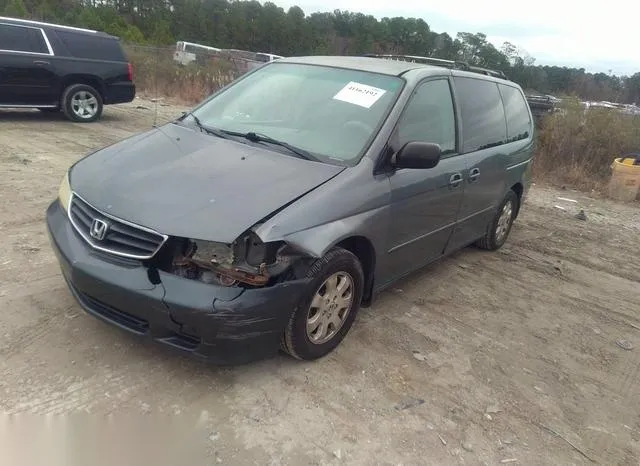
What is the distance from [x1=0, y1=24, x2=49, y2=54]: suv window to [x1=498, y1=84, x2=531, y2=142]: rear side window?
8203 millimetres

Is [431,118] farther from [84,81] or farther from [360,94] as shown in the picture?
[84,81]

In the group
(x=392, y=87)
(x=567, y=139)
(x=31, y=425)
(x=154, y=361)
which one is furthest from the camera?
(x=567, y=139)

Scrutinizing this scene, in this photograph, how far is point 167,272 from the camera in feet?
8.85

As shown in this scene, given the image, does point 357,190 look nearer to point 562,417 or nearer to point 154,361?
point 154,361

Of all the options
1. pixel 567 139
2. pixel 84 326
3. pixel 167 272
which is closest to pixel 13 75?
pixel 84 326

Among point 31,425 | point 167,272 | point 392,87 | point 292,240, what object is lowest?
point 31,425

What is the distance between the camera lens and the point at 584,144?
35.1 feet

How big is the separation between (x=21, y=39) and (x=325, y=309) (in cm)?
904

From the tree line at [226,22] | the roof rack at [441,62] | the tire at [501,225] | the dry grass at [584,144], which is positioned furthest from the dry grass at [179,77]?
the tree line at [226,22]

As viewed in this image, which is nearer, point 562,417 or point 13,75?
point 562,417

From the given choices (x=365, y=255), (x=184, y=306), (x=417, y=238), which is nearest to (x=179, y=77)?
(x=417, y=238)

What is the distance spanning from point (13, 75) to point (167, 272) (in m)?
8.48

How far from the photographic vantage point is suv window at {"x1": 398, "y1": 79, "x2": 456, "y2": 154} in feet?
12.1

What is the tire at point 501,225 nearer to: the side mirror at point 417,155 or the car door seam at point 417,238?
the car door seam at point 417,238
